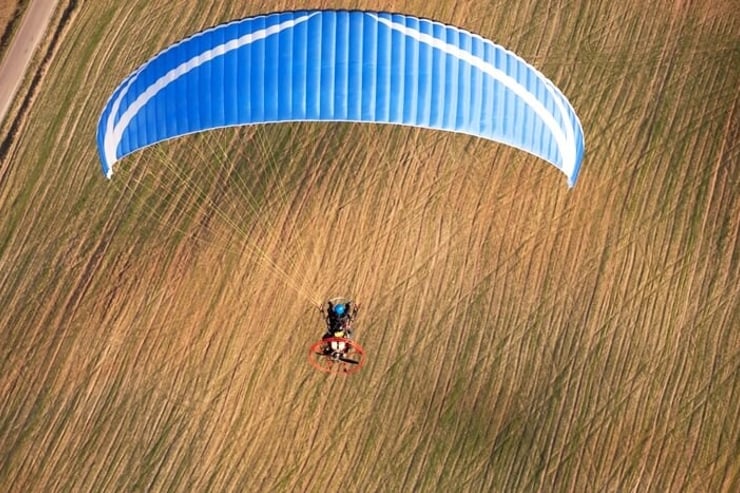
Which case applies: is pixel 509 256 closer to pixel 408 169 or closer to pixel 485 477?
pixel 408 169

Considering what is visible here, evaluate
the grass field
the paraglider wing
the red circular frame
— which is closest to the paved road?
the grass field

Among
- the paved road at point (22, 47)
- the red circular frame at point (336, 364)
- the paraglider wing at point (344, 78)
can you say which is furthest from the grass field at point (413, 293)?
the paraglider wing at point (344, 78)

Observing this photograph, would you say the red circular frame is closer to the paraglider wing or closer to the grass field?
the grass field

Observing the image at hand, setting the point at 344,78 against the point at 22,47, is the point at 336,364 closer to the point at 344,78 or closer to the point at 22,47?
the point at 344,78

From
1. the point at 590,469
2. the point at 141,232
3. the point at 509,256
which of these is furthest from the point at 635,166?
the point at 141,232

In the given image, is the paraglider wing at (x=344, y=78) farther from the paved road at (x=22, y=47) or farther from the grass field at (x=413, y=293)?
the paved road at (x=22, y=47)

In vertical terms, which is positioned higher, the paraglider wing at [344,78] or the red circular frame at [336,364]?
the paraglider wing at [344,78]
